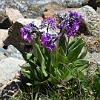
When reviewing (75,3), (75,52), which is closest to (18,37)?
(75,52)

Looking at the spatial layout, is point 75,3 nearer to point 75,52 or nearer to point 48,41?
point 75,52

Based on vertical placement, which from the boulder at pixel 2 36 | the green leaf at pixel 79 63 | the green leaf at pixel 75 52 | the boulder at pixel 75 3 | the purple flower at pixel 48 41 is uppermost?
the purple flower at pixel 48 41

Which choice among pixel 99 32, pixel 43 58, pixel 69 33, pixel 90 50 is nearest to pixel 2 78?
pixel 43 58

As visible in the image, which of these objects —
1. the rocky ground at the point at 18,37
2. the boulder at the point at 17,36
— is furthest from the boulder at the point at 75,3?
the boulder at the point at 17,36

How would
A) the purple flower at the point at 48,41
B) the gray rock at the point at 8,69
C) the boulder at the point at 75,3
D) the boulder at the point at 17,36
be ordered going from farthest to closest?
the boulder at the point at 75,3
the boulder at the point at 17,36
the gray rock at the point at 8,69
the purple flower at the point at 48,41

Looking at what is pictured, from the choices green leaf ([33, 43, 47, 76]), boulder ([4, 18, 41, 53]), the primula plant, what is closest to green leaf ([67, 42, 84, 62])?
the primula plant

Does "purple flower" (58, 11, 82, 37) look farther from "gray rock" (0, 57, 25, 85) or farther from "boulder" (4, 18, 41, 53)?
"boulder" (4, 18, 41, 53)

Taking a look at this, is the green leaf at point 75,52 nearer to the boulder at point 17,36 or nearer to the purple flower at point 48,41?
the purple flower at point 48,41

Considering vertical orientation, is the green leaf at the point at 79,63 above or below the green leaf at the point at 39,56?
below

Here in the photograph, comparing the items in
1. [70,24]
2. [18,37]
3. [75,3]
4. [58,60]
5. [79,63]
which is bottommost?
[75,3]

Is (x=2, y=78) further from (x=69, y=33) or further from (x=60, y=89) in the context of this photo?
(x=69, y=33)
